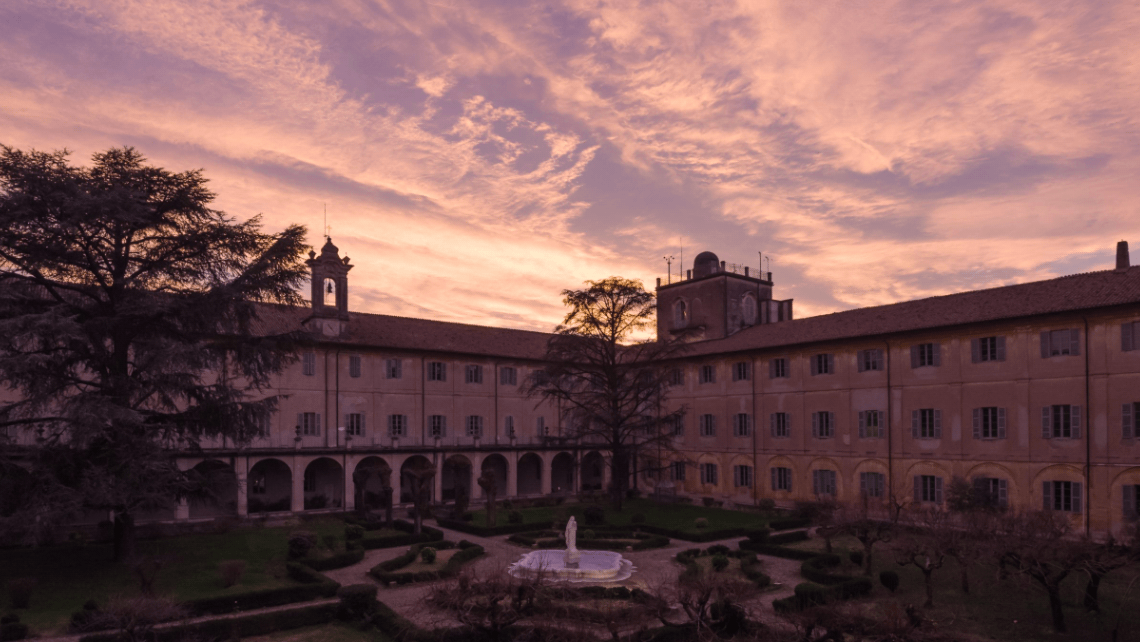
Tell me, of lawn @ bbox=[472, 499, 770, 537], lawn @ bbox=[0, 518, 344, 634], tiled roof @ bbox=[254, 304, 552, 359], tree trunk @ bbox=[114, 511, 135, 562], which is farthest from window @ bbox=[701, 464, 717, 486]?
tree trunk @ bbox=[114, 511, 135, 562]

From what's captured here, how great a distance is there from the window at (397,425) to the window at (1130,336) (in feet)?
112

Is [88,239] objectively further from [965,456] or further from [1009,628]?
[965,456]

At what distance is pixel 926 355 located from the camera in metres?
33.6

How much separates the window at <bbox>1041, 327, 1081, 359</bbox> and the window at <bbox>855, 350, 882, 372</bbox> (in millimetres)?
7294

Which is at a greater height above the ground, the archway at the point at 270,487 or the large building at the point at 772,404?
the large building at the point at 772,404

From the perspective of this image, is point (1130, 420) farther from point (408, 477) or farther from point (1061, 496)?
point (408, 477)

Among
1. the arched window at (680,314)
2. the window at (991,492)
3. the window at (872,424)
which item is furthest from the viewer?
the arched window at (680,314)

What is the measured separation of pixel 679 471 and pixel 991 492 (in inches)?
757

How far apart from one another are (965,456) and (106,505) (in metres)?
32.3

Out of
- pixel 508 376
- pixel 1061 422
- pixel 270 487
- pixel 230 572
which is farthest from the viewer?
pixel 508 376

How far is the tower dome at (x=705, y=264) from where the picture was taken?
5194 centimetres

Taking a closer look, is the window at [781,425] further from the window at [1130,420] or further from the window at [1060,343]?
the window at [1130,420]

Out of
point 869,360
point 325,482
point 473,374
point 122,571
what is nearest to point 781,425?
point 869,360

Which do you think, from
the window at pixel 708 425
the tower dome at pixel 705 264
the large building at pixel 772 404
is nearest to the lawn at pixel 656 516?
the large building at pixel 772 404
